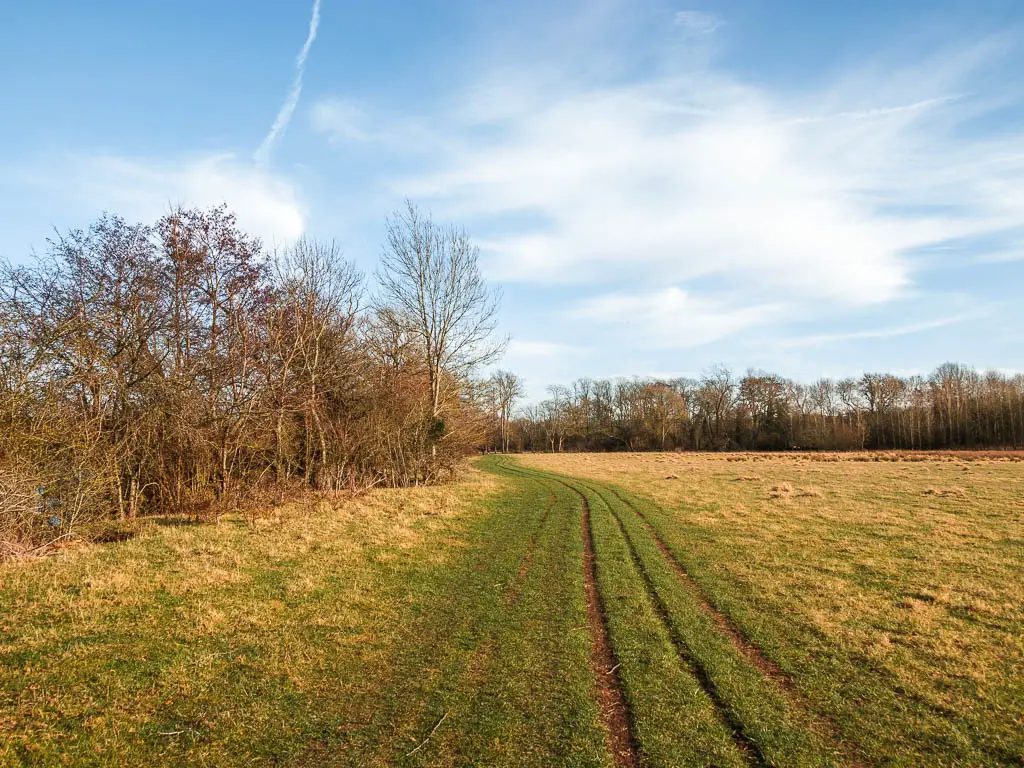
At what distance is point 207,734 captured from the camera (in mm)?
4992

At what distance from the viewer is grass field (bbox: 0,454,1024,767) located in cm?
483

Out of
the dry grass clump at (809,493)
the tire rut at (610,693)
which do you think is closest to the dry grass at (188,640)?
the tire rut at (610,693)

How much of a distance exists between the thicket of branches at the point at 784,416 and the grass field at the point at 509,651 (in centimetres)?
7811

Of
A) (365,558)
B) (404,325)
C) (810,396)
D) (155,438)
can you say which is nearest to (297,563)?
(365,558)

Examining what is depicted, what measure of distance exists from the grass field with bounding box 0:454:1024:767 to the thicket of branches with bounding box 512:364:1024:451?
78.1m

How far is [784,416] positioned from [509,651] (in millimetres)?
93715

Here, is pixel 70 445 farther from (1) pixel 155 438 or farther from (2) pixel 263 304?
(2) pixel 263 304

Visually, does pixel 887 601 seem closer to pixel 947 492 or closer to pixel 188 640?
pixel 188 640

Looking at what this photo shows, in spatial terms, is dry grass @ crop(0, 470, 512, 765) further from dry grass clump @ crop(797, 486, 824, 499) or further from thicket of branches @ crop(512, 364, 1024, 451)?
thicket of branches @ crop(512, 364, 1024, 451)

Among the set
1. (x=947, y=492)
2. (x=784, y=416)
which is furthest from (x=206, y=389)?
(x=784, y=416)

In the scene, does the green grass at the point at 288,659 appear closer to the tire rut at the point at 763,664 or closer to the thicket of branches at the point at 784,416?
the tire rut at the point at 763,664

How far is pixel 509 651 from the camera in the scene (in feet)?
22.5

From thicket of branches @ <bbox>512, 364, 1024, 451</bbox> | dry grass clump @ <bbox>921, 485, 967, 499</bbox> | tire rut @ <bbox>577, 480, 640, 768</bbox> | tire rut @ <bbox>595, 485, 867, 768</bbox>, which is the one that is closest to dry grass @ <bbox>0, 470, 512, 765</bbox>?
tire rut @ <bbox>577, 480, 640, 768</bbox>

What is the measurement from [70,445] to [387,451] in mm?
13462
